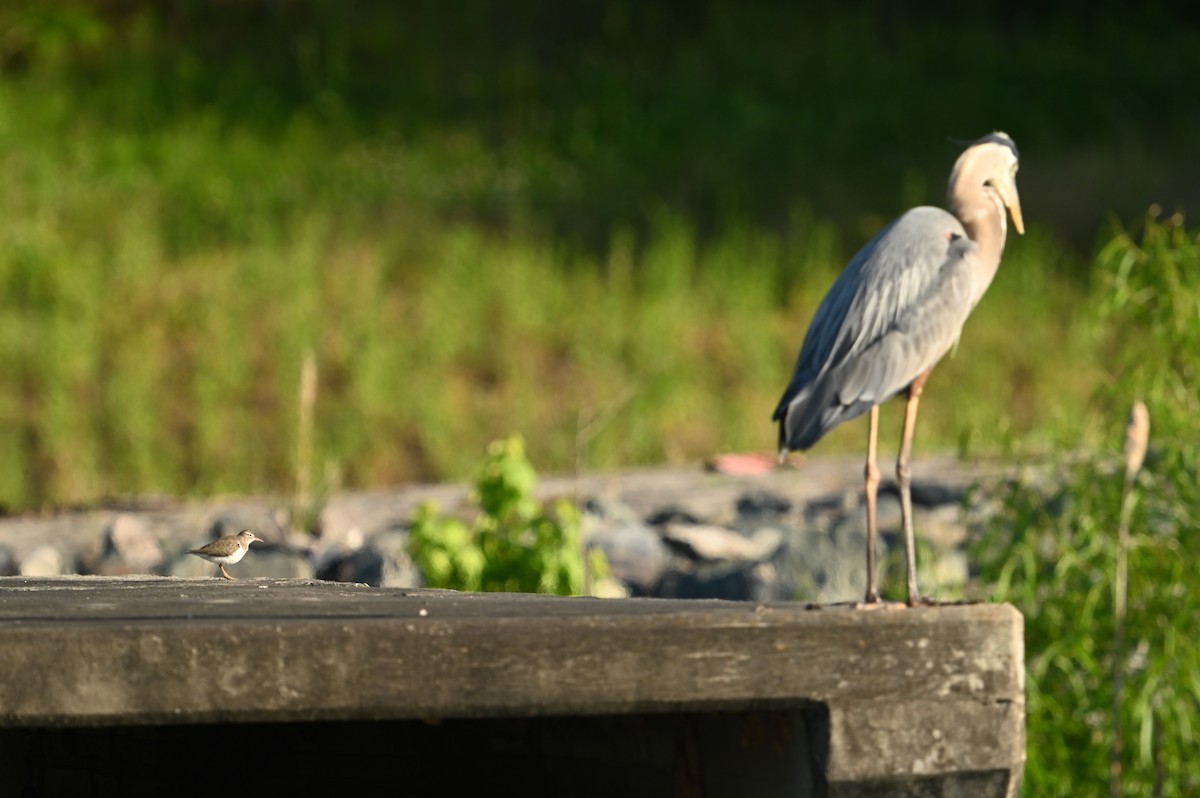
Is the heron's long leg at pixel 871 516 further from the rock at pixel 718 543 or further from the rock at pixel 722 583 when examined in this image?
the rock at pixel 718 543

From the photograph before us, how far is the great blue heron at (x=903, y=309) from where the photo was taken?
9.98 ft

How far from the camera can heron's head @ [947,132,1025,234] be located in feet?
10.1

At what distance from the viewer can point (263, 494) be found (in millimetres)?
8547

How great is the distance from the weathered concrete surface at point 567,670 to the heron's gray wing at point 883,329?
0.37 metres

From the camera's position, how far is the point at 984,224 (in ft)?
10.2

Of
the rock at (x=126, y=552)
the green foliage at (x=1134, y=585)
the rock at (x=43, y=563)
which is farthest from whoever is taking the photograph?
the rock at (x=126, y=552)

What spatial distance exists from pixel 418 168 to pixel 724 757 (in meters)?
10.8

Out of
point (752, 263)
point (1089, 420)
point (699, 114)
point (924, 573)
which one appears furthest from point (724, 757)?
point (699, 114)

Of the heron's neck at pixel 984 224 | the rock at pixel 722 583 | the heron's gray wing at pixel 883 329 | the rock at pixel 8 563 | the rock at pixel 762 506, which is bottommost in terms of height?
the rock at pixel 722 583

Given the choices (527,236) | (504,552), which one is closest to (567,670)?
(504,552)

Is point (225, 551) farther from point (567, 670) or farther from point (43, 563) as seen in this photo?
point (43, 563)

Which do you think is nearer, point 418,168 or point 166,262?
point 166,262

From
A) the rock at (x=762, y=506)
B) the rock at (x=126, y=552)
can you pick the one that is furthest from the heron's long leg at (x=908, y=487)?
the rock at (x=762, y=506)

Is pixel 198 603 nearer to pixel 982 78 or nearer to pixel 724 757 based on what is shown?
pixel 724 757
